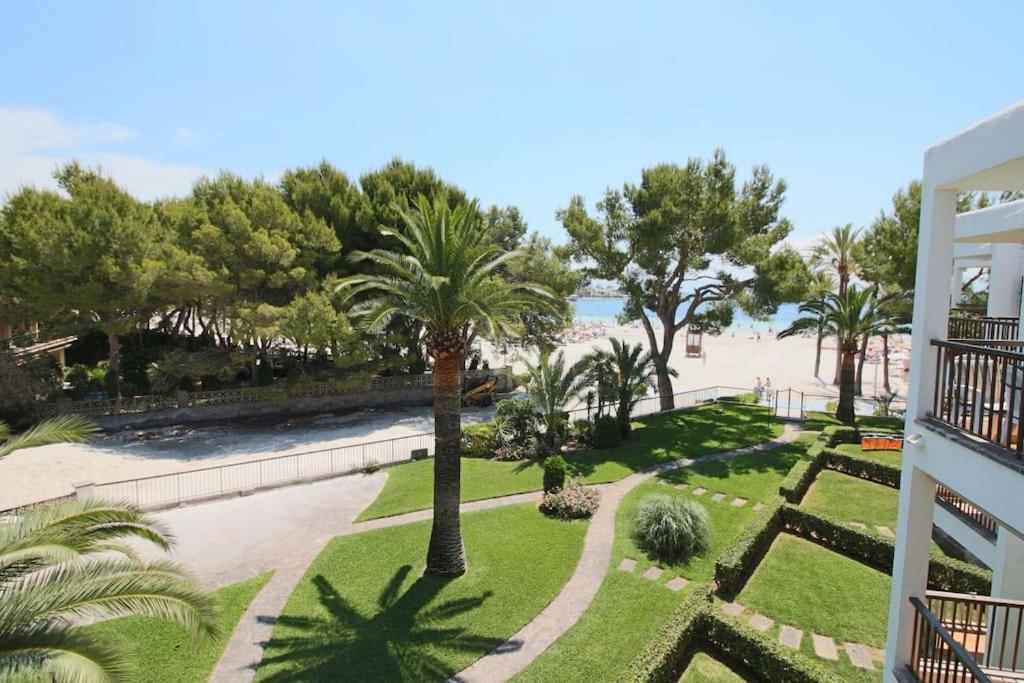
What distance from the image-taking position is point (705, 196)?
82.1ft

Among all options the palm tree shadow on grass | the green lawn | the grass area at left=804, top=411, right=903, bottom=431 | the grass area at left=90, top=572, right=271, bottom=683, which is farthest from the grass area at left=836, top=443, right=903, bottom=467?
the grass area at left=90, top=572, right=271, bottom=683

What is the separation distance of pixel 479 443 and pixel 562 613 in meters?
10.9

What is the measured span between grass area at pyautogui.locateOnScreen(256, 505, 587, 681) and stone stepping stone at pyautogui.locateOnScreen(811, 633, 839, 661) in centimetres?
477

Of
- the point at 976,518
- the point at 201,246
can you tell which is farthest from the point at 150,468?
the point at 976,518

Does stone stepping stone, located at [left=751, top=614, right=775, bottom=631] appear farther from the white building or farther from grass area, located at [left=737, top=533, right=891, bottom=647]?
the white building

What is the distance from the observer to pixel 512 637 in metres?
9.75

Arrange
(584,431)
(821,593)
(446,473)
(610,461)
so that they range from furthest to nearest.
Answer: (584,431)
(610,461)
(446,473)
(821,593)

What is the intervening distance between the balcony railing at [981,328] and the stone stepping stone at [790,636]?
6.07 m

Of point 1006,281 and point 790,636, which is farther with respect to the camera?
point 1006,281

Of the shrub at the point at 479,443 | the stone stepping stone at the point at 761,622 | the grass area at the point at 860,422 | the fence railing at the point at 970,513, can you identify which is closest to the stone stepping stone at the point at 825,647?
the stone stepping stone at the point at 761,622

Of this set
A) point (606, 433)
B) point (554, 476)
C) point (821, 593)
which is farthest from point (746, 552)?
point (606, 433)

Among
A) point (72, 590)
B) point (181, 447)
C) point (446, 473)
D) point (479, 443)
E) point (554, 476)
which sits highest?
point (72, 590)

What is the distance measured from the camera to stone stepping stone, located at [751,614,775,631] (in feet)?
32.4

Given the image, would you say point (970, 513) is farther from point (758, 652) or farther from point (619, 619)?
point (619, 619)
